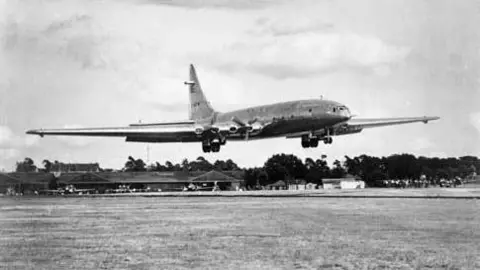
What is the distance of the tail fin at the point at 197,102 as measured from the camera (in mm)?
74312

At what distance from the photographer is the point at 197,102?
75750 mm

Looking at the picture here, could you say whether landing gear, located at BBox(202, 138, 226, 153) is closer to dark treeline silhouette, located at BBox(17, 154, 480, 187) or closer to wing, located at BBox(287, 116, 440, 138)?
wing, located at BBox(287, 116, 440, 138)

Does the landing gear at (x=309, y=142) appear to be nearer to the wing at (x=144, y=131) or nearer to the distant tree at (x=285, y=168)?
the wing at (x=144, y=131)

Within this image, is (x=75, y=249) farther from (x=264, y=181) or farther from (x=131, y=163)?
(x=131, y=163)

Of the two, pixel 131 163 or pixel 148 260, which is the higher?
pixel 131 163

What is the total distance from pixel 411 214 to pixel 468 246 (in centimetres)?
1142

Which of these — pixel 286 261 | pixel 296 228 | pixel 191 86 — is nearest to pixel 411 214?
pixel 296 228

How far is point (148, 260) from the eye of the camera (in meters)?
17.4

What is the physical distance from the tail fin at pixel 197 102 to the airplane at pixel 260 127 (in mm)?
6276

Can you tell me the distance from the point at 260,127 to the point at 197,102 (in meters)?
18.9

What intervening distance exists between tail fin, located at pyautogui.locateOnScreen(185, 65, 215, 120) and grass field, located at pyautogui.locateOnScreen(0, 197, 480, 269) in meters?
42.5

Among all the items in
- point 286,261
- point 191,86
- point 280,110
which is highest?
point 191,86

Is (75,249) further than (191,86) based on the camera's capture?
Result: No

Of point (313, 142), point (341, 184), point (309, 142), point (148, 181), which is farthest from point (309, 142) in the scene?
point (148, 181)
